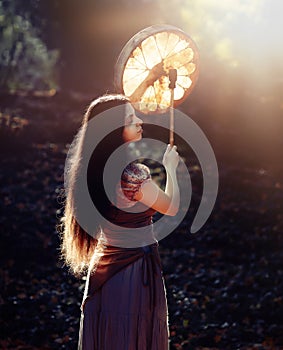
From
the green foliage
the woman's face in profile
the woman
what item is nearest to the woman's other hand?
the woman

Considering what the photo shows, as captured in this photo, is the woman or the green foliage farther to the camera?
the green foliage

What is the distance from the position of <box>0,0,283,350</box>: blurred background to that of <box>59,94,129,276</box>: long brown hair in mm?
2787

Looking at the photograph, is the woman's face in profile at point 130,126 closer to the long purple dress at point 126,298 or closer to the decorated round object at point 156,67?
the decorated round object at point 156,67

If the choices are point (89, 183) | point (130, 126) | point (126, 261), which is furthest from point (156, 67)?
point (126, 261)

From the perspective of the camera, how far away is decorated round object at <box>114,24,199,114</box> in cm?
345

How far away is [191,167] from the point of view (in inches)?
435

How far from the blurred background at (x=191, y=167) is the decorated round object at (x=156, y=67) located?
3.05 m

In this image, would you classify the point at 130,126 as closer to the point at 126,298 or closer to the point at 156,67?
the point at 156,67

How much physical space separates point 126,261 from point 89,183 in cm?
44

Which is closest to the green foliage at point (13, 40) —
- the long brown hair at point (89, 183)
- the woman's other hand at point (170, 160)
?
the long brown hair at point (89, 183)

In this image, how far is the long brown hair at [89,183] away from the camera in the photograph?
127 inches

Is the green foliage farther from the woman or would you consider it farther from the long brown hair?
the woman

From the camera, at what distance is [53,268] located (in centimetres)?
791

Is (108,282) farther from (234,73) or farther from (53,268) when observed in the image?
(234,73)
